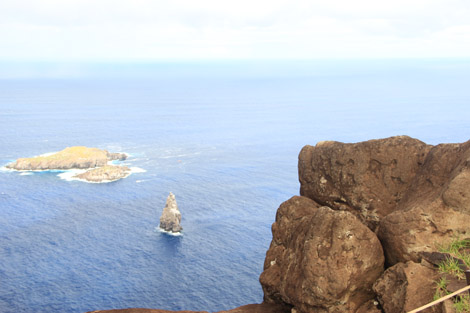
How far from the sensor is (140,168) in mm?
142500

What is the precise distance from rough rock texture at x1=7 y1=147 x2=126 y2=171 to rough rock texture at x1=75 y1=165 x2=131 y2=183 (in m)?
10.3

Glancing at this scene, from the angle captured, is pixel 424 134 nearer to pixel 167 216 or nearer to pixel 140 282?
pixel 167 216

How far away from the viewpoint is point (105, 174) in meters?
134

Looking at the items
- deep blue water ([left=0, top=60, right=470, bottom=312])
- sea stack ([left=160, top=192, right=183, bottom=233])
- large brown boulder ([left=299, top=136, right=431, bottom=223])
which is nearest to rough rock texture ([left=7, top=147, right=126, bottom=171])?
deep blue water ([left=0, top=60, right=470, bottom=312])

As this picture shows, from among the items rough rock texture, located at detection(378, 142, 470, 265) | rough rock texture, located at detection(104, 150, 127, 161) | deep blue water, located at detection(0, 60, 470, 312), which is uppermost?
rough rock texture, located at detection(378, 142, 470, 265)

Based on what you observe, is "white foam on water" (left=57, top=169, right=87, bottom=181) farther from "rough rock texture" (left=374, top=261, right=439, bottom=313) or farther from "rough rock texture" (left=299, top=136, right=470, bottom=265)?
"rough rock texture" (left=374, top=261, right=439, bottom=313)

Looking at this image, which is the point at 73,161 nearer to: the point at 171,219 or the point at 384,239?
the point at 171,219

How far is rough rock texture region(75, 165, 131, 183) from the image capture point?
133500 millimetres

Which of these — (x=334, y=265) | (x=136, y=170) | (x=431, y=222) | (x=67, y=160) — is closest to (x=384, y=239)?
(x=431, y=222)

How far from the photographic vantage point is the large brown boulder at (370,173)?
26.6 meters

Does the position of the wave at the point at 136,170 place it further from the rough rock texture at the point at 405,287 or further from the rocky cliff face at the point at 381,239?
the rough rock texture at the point at 405,287

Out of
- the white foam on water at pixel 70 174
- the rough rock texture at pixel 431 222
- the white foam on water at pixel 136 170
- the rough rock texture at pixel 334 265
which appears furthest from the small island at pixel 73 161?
the rough rock texture at pixel 431 222

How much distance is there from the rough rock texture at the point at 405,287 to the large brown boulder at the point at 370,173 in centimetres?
614

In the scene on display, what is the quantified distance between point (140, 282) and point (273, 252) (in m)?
51.1
